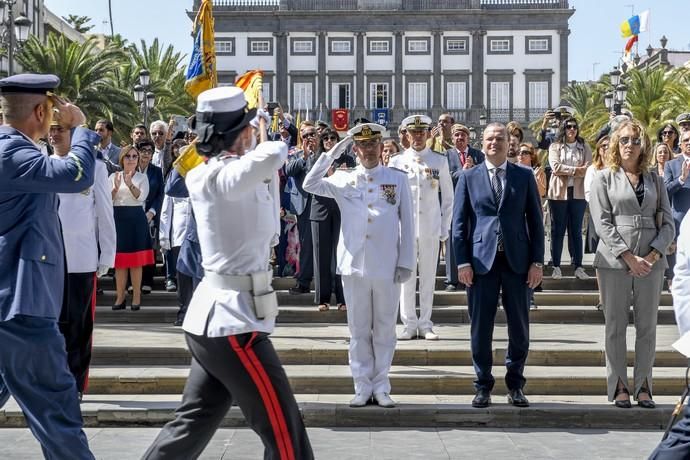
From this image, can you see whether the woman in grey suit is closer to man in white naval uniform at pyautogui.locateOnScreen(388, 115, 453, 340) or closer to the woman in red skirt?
man in white naval uniform at pyautogui.locateOnScreen(388, 115, 453, 340)

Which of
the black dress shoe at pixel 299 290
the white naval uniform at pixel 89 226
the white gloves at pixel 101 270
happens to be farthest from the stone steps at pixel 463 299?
the white gloves at pixel 101 270

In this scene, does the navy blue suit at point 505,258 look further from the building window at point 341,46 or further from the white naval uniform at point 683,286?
the building window at point 341,46

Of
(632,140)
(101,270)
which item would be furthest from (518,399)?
(101,270)

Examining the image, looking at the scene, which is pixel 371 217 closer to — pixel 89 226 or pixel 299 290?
pixel 89 226

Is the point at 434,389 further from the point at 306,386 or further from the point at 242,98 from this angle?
the point at 242,98

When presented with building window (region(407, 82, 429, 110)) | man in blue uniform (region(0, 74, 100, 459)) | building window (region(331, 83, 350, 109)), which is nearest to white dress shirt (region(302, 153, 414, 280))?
man in blue uniform (region(0, 74, 100, 459))

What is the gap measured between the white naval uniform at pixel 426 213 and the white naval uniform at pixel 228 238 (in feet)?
20.9

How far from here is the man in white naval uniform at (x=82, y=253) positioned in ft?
28.1

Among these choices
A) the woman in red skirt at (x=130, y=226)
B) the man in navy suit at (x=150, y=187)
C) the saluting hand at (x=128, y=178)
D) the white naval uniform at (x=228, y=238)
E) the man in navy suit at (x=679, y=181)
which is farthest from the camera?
the man in navy suit at (x=150, y=187)

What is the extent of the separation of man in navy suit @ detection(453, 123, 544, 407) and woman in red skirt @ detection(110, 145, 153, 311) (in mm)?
5018

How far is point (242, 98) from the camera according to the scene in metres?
5.05

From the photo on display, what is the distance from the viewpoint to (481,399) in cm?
880

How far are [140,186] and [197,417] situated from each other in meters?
8.46

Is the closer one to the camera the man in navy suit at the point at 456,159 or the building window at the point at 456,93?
the man in navy suit at the point at 456,159
